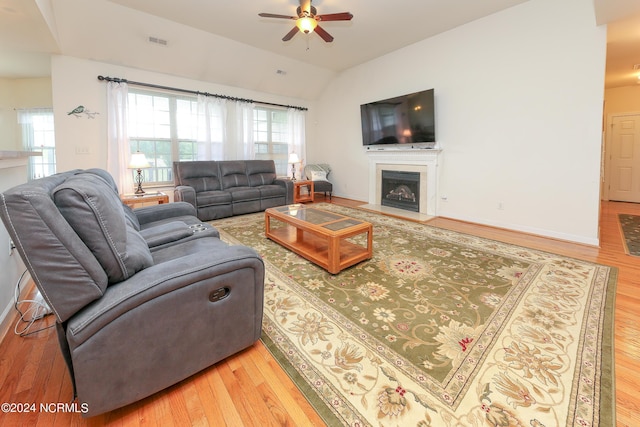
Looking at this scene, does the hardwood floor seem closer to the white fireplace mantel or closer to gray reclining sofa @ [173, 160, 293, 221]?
gray reclining sofa @ [173, 160, 293, 221]

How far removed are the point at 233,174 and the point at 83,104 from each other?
7.93ft

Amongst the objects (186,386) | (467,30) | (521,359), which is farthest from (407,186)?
(186,386)

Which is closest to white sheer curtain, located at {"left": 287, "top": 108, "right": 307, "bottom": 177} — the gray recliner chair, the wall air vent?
the gray recliner chair

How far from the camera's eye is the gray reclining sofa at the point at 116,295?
3.22 feet

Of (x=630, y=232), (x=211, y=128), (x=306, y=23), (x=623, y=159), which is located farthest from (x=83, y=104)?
(x=623, y=159)

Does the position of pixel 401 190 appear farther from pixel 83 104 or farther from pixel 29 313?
pixel 83 104

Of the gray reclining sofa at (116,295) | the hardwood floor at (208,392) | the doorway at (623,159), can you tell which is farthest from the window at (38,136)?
the doorway at (623,159)

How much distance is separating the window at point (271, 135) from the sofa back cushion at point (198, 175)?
155cm

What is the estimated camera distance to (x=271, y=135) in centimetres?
657

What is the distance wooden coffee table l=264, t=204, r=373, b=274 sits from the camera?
8.20 ft

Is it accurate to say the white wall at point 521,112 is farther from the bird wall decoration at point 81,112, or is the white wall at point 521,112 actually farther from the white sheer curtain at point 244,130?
the bird wall decoration at point 81,112

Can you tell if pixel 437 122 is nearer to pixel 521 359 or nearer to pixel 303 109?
pixel 303 109

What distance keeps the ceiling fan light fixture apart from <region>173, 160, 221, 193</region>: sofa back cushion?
280 centimetres

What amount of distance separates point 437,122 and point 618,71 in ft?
12.3
